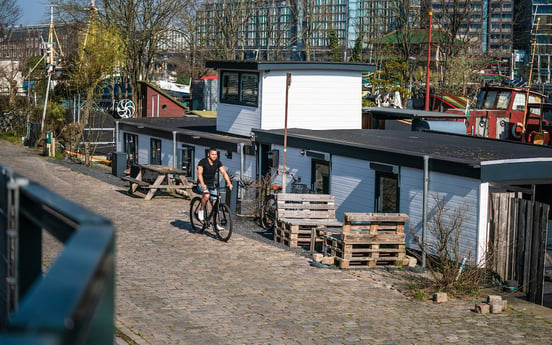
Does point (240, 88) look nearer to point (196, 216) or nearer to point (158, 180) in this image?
point (158, 180)

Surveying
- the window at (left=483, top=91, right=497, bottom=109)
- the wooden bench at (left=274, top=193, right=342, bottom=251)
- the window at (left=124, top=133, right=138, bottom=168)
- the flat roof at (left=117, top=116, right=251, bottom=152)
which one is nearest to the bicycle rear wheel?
the wooden bench at (left=274, top=193, right=342, bottom=251)

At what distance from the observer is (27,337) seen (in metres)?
1.47

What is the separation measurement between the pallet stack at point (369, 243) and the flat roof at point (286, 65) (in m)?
10.6

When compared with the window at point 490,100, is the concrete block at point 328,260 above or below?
below

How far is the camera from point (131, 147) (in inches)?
1326

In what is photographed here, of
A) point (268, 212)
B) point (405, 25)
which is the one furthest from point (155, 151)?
point (405, 25)

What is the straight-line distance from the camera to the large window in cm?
2672

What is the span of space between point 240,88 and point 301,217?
9.70 metres

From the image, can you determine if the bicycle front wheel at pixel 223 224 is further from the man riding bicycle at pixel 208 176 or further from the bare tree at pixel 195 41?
the bare tree at pixel 195 41

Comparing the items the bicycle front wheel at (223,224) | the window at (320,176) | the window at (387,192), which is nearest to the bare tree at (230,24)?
the window at (320,176)

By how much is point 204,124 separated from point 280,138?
9313 millimetres

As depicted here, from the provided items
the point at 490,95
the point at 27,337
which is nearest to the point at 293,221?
the point at 27,337

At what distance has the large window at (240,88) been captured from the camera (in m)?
26.7

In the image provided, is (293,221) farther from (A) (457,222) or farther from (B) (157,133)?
(B) (157,133)
